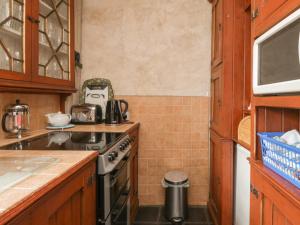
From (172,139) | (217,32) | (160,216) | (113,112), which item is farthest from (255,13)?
(160,216)

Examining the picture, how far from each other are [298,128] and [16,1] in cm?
160

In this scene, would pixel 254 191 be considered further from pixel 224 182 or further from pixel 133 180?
pixel 133 180

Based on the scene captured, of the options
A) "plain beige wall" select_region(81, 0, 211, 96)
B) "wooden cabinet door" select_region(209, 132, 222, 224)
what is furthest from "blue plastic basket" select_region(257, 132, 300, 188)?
"plain beige wall" select_region(81, 0, 211, 96)

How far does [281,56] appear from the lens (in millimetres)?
888

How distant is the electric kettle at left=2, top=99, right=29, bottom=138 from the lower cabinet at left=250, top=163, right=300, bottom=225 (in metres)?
1.41

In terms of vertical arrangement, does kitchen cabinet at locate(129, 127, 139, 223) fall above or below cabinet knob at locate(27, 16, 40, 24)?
below

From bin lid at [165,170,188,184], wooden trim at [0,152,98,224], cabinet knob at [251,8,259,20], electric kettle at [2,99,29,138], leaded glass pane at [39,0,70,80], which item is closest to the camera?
wooden trim at [0,152,98,224]

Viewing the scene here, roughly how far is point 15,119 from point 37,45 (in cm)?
49

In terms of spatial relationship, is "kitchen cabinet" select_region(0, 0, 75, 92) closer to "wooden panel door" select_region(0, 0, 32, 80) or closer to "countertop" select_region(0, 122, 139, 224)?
"wooden panel door" select_region(0, 0, 32, 80)

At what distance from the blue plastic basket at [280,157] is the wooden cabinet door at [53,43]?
1363mm

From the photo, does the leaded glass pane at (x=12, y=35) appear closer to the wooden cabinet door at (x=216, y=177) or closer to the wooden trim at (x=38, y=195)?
the wooden trim at (x=38, y=195)

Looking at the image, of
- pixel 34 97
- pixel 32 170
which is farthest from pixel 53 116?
pixel 32 170

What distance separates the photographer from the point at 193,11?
8.64 feet

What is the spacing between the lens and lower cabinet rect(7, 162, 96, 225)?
28.8 inches
